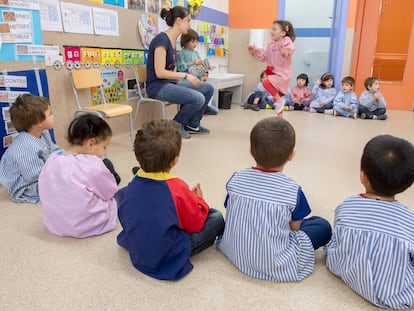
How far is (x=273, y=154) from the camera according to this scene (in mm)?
1331

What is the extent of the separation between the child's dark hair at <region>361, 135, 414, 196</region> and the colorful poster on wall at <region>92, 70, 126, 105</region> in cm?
274

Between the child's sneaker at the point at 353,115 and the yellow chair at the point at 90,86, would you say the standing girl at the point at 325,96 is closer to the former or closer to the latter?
the child's sneaker at the point at 353,115

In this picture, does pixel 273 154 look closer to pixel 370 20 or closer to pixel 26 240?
pixel 26 240

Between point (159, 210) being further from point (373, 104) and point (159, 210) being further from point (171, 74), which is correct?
point (373, 104)

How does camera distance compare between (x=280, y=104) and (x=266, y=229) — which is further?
(x=280, y=104)

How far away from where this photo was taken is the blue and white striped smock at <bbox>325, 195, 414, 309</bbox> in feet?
3.92

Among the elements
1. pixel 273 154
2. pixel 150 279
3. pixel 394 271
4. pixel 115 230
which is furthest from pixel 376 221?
pixel 115 230

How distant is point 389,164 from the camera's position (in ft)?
3.92

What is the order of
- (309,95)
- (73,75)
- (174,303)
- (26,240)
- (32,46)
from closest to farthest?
1. (174,303)
2. (26,240)
3. (32,46)
4. (73,75)
5. (309,95)

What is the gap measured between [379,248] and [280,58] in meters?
2.97

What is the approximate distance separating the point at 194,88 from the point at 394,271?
2968mm

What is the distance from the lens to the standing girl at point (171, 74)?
3.41m

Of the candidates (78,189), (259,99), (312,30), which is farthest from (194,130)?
(312,30)

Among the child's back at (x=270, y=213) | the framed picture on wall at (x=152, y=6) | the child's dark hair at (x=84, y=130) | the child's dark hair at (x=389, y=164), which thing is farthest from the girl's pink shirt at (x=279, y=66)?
the child's dark hair at (x=389, y=164)
